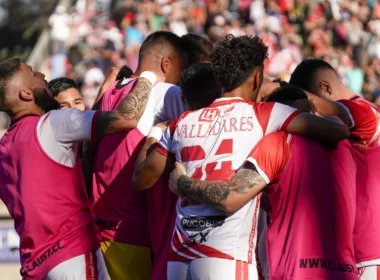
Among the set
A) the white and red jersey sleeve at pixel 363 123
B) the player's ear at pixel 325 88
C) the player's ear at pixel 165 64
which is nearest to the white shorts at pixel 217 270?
the white and red jersey sleeve at pixel 363 123

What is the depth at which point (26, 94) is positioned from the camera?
629 centimetres

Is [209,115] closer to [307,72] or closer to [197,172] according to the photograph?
[197,172]

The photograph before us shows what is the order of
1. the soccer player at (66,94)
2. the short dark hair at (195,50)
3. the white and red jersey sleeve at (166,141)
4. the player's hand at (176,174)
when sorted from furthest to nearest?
the soccer player at (66,94), the short dark hair at (195,50), the white and red jersey sleeve at (166,141), the player's hand at (176,174)

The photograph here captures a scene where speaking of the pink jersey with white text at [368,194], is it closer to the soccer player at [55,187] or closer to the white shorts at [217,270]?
the white shorts at [217,270]

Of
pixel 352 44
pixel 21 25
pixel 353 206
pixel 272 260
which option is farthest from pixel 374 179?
pixel 21 25

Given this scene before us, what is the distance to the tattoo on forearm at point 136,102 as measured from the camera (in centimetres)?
594

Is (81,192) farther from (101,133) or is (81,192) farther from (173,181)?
(173,181)

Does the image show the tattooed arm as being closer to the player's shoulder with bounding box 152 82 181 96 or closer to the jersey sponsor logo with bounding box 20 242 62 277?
the player's shoulder with bounding box 152 82 181 96

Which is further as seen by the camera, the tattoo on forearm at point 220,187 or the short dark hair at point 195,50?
the short dark hair at point 195,50

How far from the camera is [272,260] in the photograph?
5367 mm

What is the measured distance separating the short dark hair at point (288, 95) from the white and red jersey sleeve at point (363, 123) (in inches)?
13.3

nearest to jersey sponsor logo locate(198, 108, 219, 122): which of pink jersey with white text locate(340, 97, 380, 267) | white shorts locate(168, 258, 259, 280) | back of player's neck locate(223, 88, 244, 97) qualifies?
back of player's neck locate(223, 88, 244, 97)

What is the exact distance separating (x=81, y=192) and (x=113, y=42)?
1381 centimetres

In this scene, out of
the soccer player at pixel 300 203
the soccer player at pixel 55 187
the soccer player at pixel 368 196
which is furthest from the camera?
the soccer player at pixel 368 196
